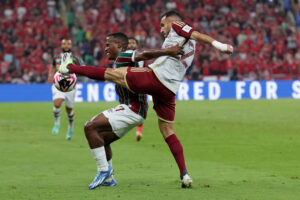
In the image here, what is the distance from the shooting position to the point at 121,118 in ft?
26.7

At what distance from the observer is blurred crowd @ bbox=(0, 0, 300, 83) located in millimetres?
31766

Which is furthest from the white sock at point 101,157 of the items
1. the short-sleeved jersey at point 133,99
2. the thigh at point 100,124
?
the short-sleeved jersey at point 133,99

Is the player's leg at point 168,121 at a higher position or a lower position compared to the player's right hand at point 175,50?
lower

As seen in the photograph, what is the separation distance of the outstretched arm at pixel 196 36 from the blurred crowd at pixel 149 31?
75.7ft

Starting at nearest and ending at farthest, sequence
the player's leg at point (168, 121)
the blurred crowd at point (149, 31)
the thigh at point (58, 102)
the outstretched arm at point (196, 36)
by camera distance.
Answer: the outstretched arm at point (196, 36) < the player's leg at point (168, 121) < the thigh at point (58, 102) < the blurred crowd at point (149, 31)

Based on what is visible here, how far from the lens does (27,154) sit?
1206 centimetres

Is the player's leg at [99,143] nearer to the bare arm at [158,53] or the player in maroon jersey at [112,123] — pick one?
the player in maroon jersey at [112,123]

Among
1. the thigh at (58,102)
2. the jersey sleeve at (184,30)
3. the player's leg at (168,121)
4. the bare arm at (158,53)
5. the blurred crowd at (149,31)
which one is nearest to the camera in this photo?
the bare arm at (158,53)

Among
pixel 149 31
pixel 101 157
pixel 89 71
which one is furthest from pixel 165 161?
pixel 149 31

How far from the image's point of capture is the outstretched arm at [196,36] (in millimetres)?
7320

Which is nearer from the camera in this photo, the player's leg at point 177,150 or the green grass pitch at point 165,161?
the green grass pitch at point 165,161

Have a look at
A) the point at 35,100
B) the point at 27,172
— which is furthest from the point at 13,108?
the point at 27,172

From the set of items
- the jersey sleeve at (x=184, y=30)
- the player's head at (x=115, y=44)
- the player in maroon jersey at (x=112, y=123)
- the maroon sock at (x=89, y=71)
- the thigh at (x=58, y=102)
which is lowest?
the thigh at (x=58, y=102)

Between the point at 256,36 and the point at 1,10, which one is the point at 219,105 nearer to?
the point at 256,36
